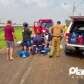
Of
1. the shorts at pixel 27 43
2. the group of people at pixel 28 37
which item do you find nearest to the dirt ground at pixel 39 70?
the group of people at pixel 28 37

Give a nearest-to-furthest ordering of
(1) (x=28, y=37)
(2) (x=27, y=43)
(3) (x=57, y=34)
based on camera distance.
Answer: (3) (x=57, y=34) < (1) (x=28, y=37) < (2) (x=27, y=43)

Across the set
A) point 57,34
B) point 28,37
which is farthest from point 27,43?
point 57,34

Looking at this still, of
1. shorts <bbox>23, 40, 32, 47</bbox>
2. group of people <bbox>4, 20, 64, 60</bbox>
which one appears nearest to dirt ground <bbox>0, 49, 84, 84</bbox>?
group of people <bbox>4, 20, 64, 60</bbox>

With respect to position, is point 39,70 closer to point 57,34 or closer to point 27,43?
point 57,34

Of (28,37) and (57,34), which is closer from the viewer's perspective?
(57,34)

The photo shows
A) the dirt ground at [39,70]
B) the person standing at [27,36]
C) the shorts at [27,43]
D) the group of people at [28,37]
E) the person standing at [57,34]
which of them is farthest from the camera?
the shorts at [27,43]

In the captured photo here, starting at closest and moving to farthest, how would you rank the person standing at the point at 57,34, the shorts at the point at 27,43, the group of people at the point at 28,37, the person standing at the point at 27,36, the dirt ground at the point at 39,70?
the dirt ground at the point at 39,70, the group of people at the point at 28,37, the person standing at the point at 57,34, the person standing at the point at 27,36, the shorts at the point at 27,43

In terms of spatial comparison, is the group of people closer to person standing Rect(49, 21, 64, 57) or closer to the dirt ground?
person standing Rect(49, 21, 64, 57)

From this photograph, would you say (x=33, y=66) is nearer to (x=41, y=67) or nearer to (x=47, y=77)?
(x=41, y=67)

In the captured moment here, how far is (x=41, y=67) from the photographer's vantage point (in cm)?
1556

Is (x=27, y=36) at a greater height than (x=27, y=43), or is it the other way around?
(x=27, y=36)

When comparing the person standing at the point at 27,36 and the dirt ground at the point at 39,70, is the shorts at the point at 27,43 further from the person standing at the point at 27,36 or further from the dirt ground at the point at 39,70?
the dirt ground at the point at 39,70

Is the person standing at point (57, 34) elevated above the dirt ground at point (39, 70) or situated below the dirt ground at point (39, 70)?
above

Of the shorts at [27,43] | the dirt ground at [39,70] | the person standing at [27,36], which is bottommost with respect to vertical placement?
the dirt ground at [39,70]
